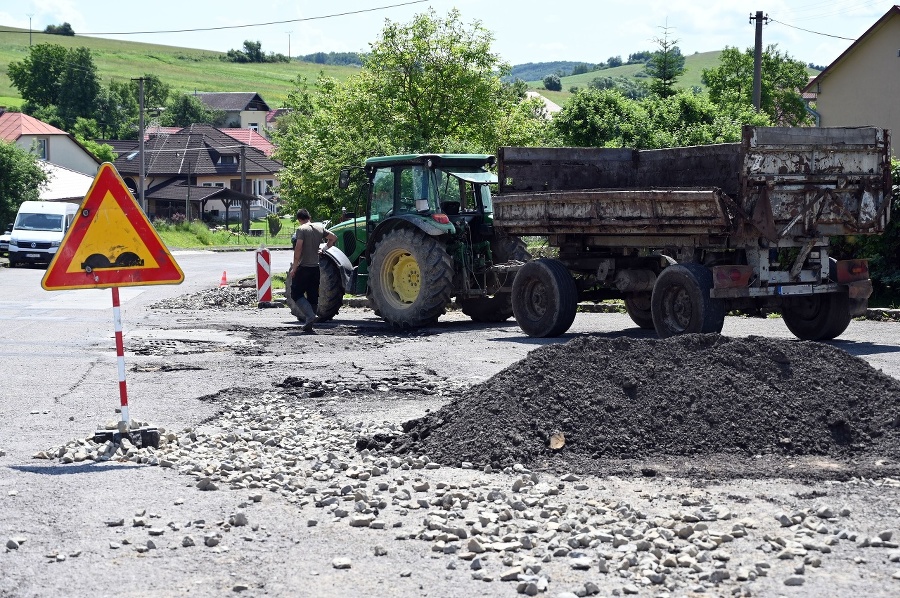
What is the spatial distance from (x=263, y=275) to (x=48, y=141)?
6598cm

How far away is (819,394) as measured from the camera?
859cm

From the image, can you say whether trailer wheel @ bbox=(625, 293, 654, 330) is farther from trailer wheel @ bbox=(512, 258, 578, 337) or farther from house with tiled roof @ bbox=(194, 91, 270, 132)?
house with tiled roof @ bbox=(194, 91, 270, 132)

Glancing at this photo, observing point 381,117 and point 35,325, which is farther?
point 381,117

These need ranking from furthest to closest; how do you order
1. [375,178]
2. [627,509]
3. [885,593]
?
[375,178]
[627,509]
[885,593]

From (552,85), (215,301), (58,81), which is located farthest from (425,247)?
(552,85)

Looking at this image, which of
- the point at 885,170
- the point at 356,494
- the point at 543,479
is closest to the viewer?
the point at 356,494

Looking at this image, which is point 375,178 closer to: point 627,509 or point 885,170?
point 885,170

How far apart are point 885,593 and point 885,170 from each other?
10.2 m

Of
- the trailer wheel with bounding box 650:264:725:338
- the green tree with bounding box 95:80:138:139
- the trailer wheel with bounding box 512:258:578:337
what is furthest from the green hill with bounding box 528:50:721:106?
the trailer wheel with bounding box 650:264:725:338

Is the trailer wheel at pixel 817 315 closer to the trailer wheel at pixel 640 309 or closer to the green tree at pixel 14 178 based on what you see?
the trailer wheel at pixel 640 309

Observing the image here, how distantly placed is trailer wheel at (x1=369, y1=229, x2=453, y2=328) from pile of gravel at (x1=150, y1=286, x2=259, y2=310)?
5.77 meters

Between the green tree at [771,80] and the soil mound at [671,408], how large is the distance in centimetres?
5233

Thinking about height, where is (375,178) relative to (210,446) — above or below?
above

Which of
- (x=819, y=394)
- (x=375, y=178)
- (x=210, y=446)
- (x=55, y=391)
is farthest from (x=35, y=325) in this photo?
(x=819, y=394)
